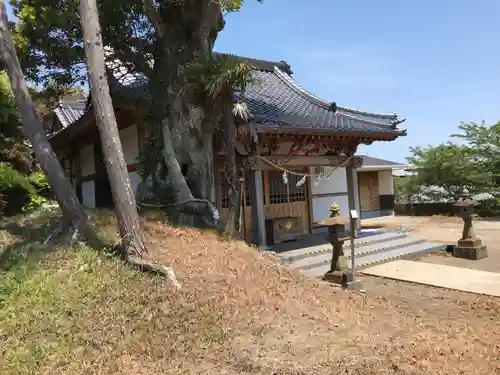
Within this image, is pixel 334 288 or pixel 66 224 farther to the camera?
pixel 334 288

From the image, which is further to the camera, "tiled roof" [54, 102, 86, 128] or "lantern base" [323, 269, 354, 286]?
"tiled roof" [54, 102, 86, 128]

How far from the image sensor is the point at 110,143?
220 inches

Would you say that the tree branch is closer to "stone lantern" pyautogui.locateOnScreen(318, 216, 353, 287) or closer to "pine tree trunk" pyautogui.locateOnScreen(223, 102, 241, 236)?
"pine tree trunk" pyautogui.locateOnScreen(223, 102, 241, 236)

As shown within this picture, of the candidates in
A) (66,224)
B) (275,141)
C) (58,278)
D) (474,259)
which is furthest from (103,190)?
(474,259)

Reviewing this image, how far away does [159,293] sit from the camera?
5.13m

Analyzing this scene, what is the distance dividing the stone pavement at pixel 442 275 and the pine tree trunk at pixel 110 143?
5046 millimetres

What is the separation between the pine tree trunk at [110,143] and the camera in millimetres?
5590

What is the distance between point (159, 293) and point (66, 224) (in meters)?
2.27

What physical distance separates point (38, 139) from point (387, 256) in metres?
7.79

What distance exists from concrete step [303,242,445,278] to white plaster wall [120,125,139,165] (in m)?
5.43

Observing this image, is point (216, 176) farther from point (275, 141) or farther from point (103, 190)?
point (103, 190)

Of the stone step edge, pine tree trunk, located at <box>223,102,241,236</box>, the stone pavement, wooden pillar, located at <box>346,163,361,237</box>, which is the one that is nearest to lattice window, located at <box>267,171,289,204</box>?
wooden pillar, located at <box>346,163,361,237</box>

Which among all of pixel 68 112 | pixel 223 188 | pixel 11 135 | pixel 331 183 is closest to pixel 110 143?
pixel 223 188

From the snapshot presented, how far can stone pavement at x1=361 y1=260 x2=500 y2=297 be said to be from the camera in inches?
288
